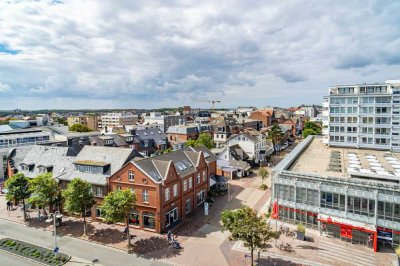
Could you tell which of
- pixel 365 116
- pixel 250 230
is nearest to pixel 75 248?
pixel 250 230

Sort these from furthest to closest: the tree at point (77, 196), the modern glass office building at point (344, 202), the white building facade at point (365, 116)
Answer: the white building facade at point (365, 116) < the tree at point (77, 196) < the modern glass office building at point (344, 202)

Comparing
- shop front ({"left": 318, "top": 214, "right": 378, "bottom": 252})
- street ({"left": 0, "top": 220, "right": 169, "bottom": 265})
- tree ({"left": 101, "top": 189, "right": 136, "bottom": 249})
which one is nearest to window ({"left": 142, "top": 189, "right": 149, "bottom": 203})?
tree ({"left": 101, "top": 189, "right": 136, "bottom": 249})

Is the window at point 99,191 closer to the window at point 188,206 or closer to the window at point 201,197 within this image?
the window at point 188,206

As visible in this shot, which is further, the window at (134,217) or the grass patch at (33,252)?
the window at (134,217)

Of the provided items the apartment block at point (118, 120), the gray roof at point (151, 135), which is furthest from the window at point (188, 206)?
the apartment block at point (118, 120)

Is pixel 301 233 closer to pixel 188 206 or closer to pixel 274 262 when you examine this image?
pixel 274 262

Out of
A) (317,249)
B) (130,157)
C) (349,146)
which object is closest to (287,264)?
(317,249)
